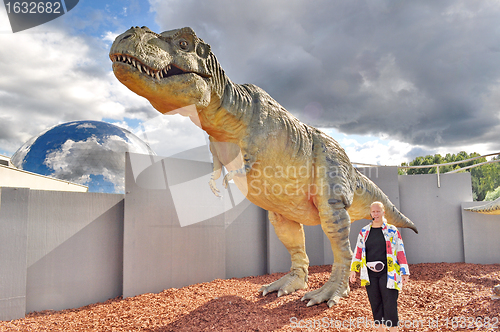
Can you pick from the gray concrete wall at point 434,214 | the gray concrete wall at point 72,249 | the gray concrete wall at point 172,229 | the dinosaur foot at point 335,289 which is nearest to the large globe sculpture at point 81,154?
the gray concrete wall at point 172,229

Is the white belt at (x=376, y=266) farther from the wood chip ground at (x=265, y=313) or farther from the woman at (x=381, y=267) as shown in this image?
the wood chip ground at (x=265, y=313)

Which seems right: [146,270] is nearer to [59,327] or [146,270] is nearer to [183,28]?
[59,327]

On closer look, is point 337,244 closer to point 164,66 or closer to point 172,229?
point 164,66

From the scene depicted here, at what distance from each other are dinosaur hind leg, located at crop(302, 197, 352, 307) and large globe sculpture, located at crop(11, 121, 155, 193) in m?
13.5

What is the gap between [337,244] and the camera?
13.5 feet

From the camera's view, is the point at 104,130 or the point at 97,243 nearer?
the point at 97,243

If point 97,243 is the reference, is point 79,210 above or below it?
above

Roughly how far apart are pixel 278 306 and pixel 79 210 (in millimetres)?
3804

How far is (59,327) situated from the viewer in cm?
394

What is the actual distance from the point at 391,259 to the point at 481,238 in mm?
7200

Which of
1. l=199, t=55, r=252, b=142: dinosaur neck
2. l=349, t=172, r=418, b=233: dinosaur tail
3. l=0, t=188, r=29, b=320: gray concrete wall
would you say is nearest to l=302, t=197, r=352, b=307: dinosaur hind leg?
l=349, t=172, r=418, b=233: dinosaur tail

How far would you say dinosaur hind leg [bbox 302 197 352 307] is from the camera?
4074mm

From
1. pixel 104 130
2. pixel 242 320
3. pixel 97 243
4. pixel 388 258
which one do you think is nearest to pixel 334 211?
pixel 388 258

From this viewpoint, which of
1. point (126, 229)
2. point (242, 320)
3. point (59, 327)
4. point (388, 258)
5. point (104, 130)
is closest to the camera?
point (388, 258)
